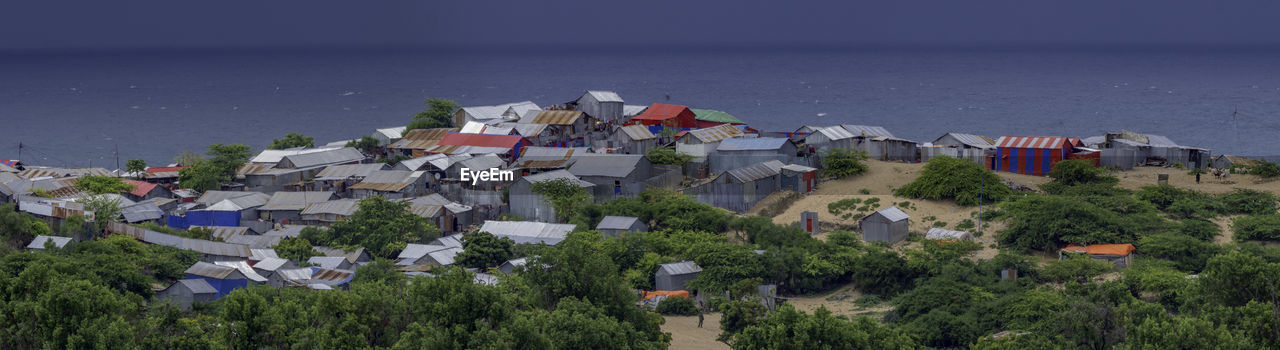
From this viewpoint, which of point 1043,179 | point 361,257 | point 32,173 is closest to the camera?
point 361,257

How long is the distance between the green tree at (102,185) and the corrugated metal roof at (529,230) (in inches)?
487

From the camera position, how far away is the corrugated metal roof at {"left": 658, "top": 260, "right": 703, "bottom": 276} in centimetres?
→ 2936

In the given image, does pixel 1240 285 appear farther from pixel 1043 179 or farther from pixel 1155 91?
pixel 1155 91

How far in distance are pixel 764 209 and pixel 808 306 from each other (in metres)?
9.06

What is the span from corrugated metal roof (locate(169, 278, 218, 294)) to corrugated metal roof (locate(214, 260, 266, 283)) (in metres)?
0.96

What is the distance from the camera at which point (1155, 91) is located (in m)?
102

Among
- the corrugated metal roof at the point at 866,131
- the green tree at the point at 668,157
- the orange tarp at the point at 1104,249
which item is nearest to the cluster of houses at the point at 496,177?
the corrugated metal roof at the point at 866,131

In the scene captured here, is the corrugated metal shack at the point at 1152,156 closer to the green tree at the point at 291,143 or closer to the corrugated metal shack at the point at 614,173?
the corrugated metal shack at the point at 614,173

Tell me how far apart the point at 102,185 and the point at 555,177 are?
1398 cm

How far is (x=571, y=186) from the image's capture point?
122ft

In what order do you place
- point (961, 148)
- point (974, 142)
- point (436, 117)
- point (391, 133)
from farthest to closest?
point (436, 117) → point (391, 133) → point (974, 142) → point (961, 148)

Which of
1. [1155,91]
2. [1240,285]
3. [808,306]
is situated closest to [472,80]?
[1155,91]

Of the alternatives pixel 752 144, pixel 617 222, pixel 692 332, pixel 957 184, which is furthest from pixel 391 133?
pixel 692 332

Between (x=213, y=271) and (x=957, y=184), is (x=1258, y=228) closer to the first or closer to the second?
(x=957, y=184)
